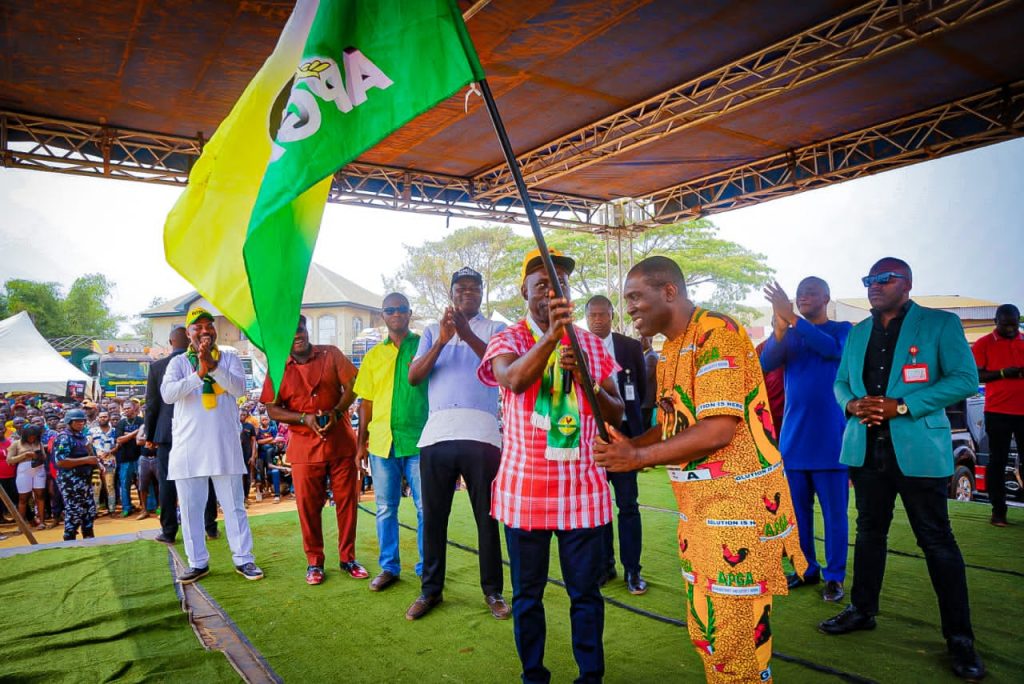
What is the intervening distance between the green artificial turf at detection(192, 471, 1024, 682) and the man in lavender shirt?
237mm

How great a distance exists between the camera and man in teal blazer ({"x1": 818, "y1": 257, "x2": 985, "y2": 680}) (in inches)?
125

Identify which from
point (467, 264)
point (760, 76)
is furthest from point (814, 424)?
point (467, 264)

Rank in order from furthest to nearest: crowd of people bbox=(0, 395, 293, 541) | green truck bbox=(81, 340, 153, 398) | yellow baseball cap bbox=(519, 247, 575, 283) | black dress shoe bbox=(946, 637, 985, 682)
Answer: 1. green truck bbox=(81, 340, 153, 398)
2. crowd of people bbox=(0, 395, 293, 541)
3. black dress shoe bbox=(946, 637, 985, 682)
4. yellow baseball cap bbox=(519, 247, 575, 283)

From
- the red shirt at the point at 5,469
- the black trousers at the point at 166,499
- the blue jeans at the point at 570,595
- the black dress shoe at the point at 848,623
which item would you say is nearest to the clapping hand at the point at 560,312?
the blue jeans at the point at 570,595

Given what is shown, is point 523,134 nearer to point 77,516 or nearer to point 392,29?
point 77,516

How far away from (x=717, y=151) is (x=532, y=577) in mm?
10415

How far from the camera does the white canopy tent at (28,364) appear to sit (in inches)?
685

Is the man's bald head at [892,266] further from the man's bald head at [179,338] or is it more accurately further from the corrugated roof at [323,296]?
the corrugated roof at [323,296]

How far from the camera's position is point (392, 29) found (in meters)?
2.11

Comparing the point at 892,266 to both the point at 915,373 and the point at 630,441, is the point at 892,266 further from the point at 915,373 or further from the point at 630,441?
the point at 630,441

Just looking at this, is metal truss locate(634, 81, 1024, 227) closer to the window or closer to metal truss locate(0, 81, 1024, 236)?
metal truss locate(0, 81, 1024, 236)

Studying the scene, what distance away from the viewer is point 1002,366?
653 centimetres

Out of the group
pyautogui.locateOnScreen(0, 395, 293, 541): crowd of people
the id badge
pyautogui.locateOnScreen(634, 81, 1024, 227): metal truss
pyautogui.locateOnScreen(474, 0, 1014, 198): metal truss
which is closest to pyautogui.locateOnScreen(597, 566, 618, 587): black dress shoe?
the id badge

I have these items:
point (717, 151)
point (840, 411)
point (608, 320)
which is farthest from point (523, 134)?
point (840, 411)
